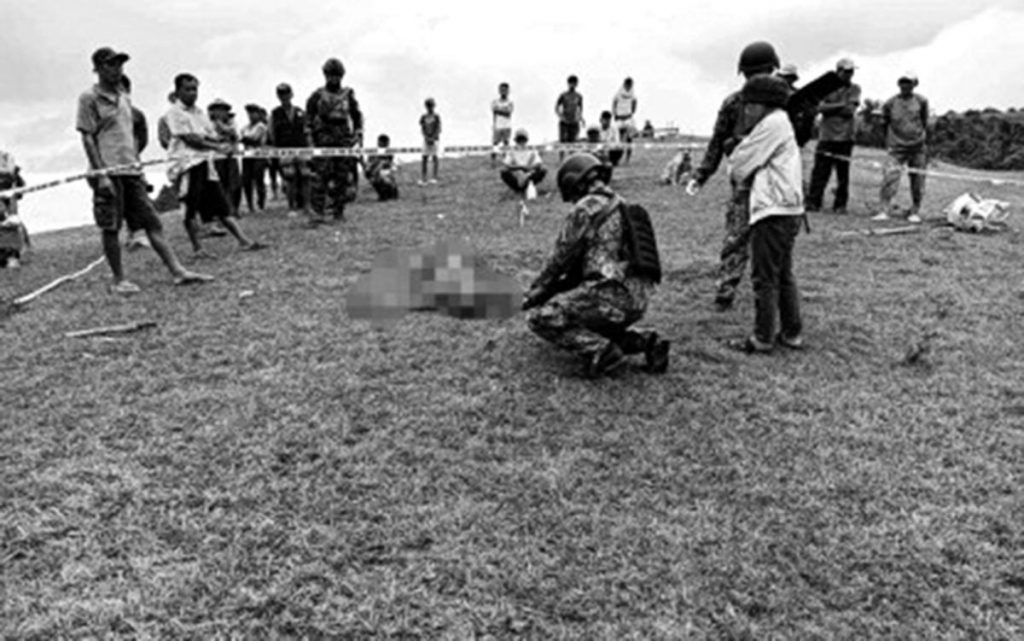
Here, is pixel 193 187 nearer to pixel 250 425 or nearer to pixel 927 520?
pixel 250 425

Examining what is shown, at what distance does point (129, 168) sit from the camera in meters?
6.46

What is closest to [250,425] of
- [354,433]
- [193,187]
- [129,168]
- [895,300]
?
[354,433]

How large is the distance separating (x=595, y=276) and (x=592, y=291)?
94mm

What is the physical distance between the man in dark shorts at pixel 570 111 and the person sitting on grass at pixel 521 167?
10.9 ft

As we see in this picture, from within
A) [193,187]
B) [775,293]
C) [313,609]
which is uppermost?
[193,187]

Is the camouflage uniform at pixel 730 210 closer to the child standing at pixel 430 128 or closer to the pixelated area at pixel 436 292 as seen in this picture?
the pixelated area at pixel 436 292

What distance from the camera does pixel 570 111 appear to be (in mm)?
16266

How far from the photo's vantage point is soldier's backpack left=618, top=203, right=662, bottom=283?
446 cm

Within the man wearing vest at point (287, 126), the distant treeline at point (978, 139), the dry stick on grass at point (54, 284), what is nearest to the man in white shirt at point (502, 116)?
the man wearing vest at point (287, 126)

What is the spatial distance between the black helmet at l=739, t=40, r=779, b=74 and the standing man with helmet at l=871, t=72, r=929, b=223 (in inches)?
219

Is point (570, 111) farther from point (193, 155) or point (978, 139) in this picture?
point (978, 139)

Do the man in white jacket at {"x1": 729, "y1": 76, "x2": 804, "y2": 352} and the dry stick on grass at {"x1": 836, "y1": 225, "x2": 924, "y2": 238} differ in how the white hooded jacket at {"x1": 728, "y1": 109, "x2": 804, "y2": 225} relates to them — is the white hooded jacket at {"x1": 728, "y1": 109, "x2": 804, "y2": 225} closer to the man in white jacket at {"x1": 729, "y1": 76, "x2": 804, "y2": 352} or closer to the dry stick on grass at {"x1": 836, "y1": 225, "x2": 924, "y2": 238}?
the man in white jacket at {"x1": 729, "y1": 76, "x2": 804, "y2": 352}

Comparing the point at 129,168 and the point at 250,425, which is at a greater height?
the point at 129,168

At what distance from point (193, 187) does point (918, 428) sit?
7.31 metres
